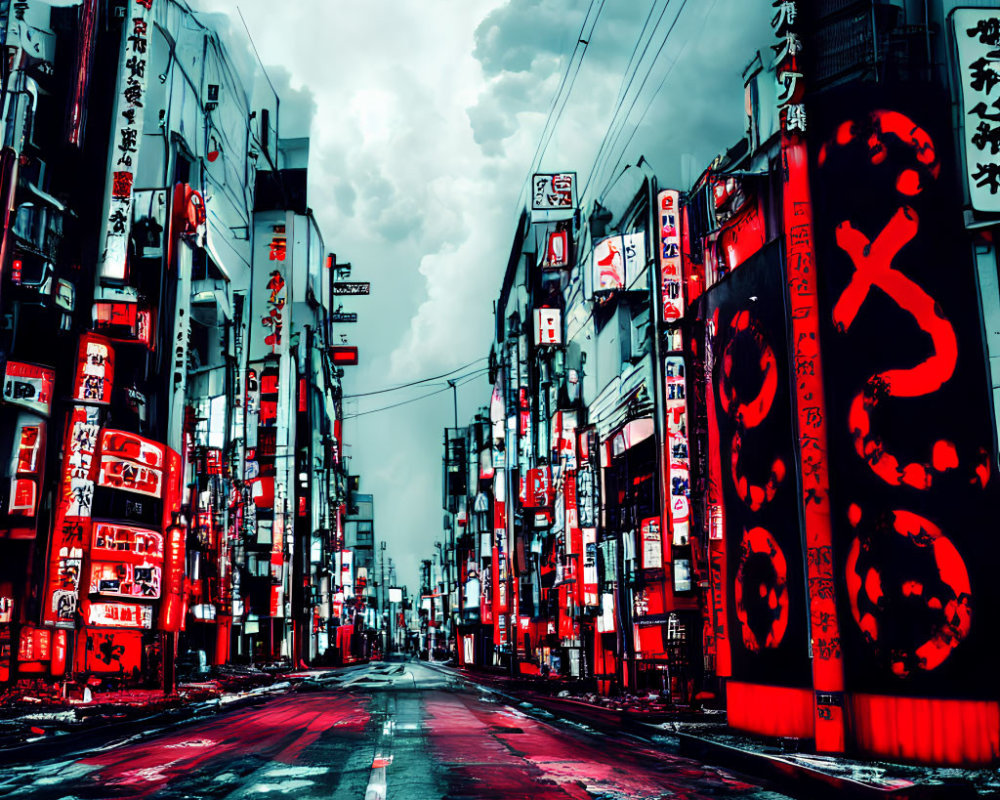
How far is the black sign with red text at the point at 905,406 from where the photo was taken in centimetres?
1297

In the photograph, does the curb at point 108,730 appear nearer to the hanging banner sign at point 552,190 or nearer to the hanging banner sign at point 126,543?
the hanging banner sign at point 126,543

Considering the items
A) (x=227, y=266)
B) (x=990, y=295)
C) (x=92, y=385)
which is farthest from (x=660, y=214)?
(x=227, y=266)

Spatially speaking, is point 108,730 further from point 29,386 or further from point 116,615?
point 29,386

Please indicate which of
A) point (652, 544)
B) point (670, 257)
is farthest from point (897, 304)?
point (652, 544)

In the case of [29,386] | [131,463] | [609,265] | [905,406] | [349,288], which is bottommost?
[905,406]

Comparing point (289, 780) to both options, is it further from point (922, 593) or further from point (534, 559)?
point (534, 559)

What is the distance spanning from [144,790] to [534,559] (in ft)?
170

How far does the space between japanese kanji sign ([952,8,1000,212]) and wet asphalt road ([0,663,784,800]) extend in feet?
29.1

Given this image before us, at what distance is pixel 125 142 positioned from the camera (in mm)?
32469

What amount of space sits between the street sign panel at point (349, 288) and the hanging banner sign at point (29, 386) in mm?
79305

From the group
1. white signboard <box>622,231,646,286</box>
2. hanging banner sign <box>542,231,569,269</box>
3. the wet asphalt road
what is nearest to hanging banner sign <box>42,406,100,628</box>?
the wet asphalt road

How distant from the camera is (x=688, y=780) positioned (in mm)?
11992

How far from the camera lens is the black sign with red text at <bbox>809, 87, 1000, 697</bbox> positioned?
42.5 feet

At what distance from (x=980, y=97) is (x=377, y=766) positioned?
1279 cm
